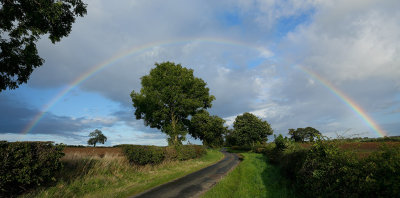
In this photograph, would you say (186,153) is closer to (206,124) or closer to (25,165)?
(206,124)

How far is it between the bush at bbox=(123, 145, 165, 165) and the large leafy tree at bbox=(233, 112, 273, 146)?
110 feet

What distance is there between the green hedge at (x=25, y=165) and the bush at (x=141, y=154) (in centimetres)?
779

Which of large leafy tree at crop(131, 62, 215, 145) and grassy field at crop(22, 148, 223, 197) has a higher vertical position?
large leafy tree at crop(131, 62, 215, 145)

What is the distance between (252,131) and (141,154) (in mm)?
36168

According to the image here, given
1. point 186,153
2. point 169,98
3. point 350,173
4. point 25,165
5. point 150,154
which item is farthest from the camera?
point 169,98

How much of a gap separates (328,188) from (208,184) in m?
7.94

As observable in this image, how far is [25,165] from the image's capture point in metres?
7.91

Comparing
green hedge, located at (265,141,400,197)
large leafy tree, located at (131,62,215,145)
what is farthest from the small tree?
green hedge, located at (265,141,400,197)

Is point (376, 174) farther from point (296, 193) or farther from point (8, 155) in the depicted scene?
point (8, 155)

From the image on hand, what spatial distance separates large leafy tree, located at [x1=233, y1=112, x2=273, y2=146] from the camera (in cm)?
4834

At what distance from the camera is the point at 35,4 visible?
10.5 meters

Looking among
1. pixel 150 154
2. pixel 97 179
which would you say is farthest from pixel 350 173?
pixel 150 154

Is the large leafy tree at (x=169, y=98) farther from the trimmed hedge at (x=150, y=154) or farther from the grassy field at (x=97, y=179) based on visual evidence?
the grassy field at (x=97, y=179)

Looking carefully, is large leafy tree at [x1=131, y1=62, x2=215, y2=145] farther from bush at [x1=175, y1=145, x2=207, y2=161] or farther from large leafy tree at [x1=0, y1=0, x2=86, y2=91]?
large leafy tree at [x1=0, y1=0, x2=86, y2=91]
